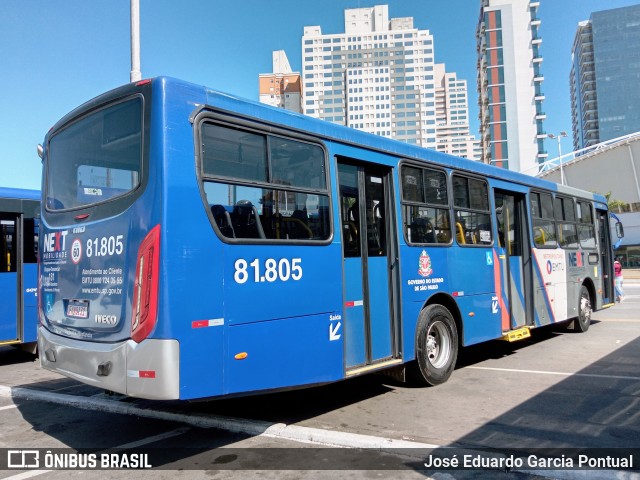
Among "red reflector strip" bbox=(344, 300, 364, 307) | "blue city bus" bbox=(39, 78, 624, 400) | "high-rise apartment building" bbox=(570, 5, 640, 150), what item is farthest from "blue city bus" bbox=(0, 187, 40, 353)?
"high-rise apartment building" bbox=(570, 5, 640, 150)

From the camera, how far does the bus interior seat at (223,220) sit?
438 cm

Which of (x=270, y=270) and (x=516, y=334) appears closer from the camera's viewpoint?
(x=270, y=270)

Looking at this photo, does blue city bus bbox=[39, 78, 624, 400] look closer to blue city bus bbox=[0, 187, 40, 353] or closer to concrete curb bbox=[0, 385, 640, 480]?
concrete curb bbox=[0, 385, 640, 480]

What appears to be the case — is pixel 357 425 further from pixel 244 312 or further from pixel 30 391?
pixel 30 391

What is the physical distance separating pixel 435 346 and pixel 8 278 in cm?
774

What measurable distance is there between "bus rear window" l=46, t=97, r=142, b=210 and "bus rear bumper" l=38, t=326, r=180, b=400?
1352mm

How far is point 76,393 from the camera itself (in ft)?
22.9

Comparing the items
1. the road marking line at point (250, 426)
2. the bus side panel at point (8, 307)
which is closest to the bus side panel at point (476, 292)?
the road marking line at point (250, 426)

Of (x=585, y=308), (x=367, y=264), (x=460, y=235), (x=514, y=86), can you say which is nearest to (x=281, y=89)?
(x=514, y=86)

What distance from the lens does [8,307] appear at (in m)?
9.27

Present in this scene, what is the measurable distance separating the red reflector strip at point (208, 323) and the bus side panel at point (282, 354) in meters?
0.13

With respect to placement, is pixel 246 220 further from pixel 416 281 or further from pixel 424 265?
pixel 424 265

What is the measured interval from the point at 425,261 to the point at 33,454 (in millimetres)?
4908

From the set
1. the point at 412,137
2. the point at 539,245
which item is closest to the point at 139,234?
the point at 539,245
